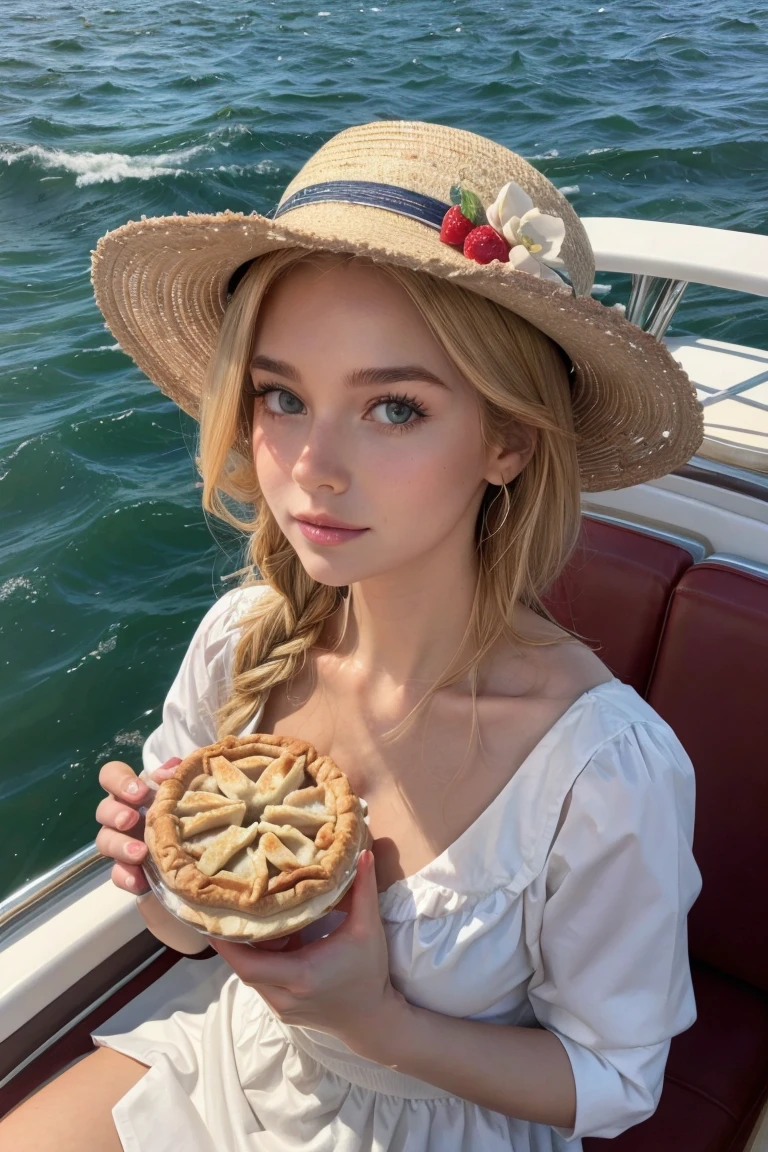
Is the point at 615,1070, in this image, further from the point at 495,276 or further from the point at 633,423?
the point at 495,276

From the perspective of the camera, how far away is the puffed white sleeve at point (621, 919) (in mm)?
1385

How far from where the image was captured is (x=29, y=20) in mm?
14000

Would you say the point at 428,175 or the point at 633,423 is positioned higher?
the point at 428,175

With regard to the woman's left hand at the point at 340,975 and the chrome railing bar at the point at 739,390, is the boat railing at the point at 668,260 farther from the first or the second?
the woman's left hand at the point at 340,975

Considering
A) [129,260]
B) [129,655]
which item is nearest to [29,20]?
[129,655]

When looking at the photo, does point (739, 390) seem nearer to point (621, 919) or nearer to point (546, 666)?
point (546, 666)

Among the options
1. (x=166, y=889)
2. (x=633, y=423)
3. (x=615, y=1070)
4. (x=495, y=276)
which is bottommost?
(x=615, y=1070)

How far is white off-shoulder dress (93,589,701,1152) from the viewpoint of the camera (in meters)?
1.40

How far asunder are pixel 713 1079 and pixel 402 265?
1485mm

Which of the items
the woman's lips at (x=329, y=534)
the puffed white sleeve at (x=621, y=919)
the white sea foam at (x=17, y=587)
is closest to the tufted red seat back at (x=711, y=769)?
the puffed white sleeve at (x=621, y=919)

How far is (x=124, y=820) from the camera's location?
1.48 metres

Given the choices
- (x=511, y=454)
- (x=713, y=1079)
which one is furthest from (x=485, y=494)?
(x=713, y=1079)

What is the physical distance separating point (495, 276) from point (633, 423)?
1.54ft

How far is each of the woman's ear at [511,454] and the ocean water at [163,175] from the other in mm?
1119
